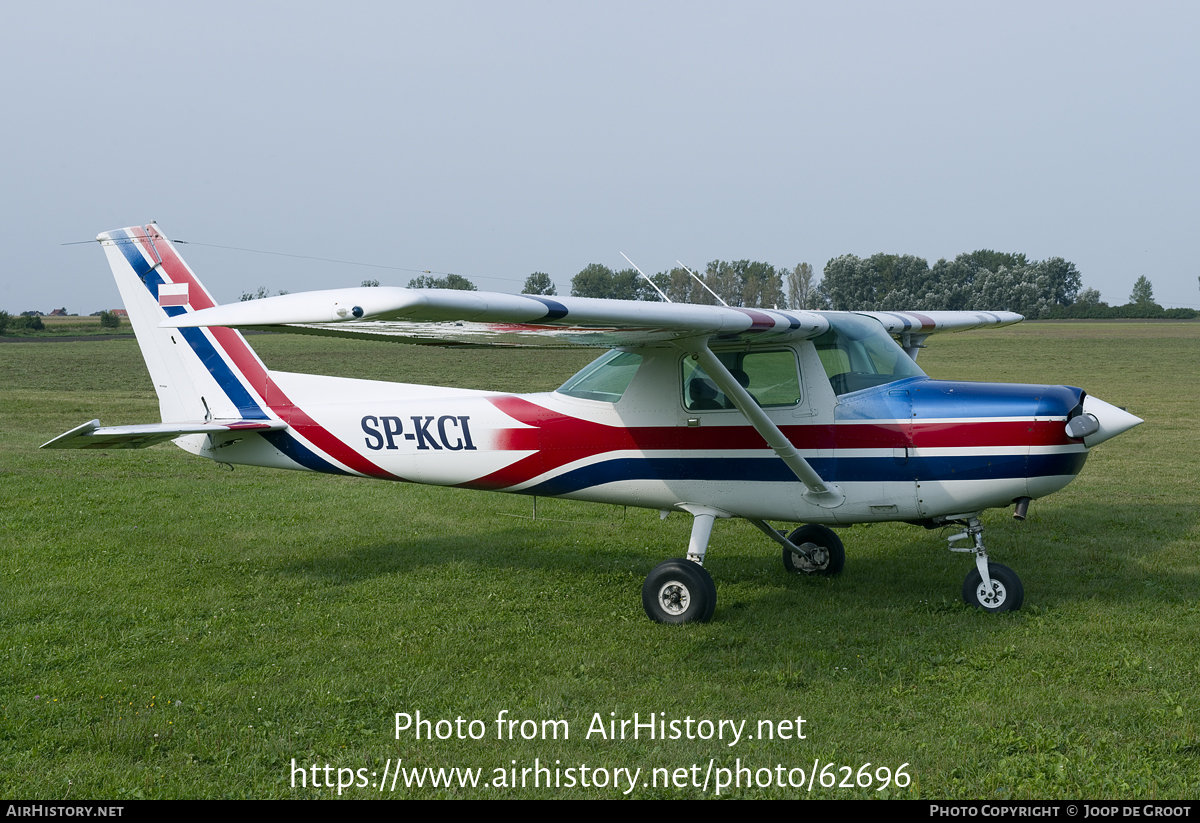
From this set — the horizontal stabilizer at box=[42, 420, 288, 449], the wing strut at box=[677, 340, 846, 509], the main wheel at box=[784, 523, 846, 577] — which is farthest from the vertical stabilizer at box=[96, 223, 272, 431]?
the main wheel at box=[784, 523, 846, 577]

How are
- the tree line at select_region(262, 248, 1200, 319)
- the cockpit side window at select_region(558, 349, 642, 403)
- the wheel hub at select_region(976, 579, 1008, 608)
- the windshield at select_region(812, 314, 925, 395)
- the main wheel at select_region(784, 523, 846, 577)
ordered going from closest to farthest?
the wheel hub at select_region(976, 579, 1008, 608) → the windshield at select_region(812, 314, 925, 395) → the cockpit side window at select_region(558, 349, 642, 403) → the main wheel at select_region(784, 523, 846, 577) → the tree line at select_region(262, 248, 1200, 319)

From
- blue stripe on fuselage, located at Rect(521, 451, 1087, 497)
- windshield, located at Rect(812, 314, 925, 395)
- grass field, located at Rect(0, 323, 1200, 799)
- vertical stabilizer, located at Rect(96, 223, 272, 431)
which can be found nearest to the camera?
grass field, located at Rect(0, 323, 1200, 799)

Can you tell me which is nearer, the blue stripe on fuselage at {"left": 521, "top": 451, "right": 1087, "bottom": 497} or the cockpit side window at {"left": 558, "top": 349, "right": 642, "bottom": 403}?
the blue stripe on fuselage at {"left": 521, "top": 451, "right": 1087, "bottom": 497}

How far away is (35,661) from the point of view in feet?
19.2

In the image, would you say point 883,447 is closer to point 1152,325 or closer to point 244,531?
point 244,531

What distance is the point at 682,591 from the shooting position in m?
6.77

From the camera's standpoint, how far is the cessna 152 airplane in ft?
20.8

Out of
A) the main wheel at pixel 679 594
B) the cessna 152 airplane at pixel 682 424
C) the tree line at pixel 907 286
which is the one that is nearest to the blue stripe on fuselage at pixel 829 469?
the cessna 152 airplane at pixel 682 424

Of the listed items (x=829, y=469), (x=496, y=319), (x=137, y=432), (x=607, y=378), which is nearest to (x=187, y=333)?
(x=137, y=432)

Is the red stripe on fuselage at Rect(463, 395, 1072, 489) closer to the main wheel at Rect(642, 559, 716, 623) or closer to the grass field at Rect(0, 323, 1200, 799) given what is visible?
the main wheel at Rect(642, 559, 716, 623)

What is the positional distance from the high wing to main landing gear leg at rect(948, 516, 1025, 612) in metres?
1.87

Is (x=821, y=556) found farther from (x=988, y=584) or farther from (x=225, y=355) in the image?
(x=225, y=355)

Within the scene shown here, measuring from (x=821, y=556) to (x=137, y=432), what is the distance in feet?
19.5

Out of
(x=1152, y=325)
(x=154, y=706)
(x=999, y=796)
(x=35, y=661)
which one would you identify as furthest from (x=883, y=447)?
(x=1152, y=325)
